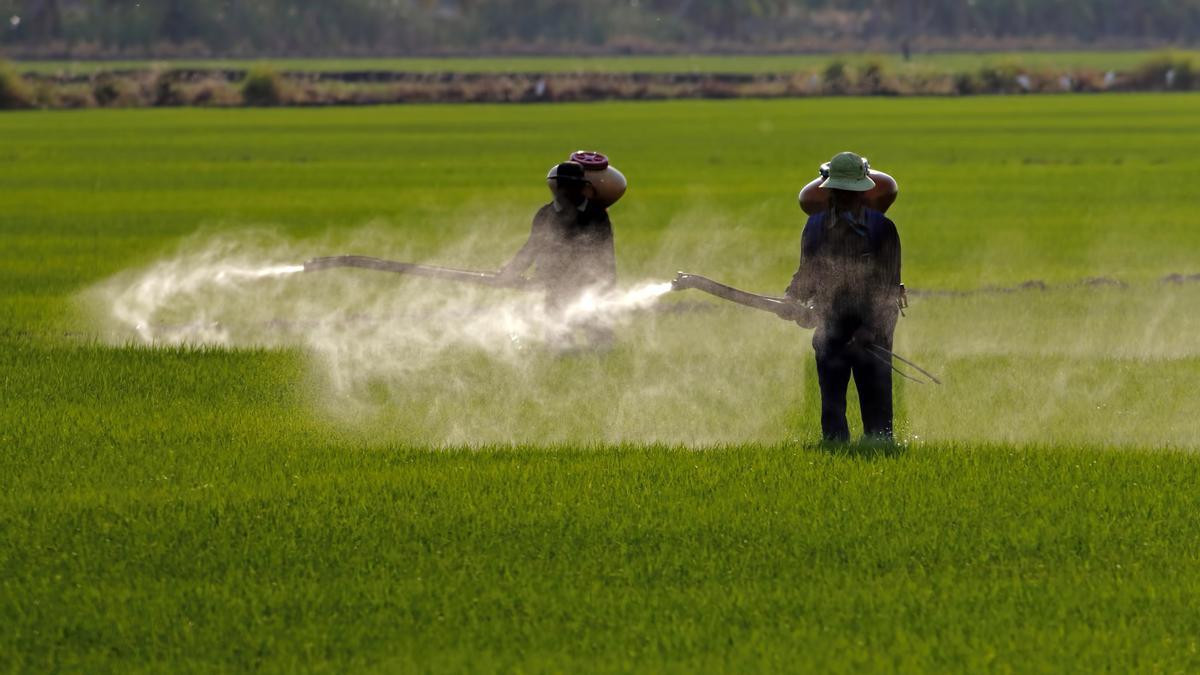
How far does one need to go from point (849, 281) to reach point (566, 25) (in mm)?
152804

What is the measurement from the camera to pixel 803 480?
409 inches

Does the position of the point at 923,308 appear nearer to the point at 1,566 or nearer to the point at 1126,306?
the point at 1126,306

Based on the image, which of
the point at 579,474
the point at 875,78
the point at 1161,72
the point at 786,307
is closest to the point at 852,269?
the point at 786,307

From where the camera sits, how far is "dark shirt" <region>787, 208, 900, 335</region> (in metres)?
10.5

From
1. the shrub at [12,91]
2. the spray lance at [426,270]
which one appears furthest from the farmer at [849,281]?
the shrub at [12,91]

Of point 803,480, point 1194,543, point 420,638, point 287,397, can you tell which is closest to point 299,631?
point 420,638

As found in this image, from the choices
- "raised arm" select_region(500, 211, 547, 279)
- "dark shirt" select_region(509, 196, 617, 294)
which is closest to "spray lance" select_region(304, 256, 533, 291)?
"raised arm" select_region(500, 211, 547, 279)

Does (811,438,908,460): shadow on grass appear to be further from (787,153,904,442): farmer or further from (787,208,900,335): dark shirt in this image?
(787,208,900,335): dark shirt

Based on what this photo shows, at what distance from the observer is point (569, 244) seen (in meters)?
13.4

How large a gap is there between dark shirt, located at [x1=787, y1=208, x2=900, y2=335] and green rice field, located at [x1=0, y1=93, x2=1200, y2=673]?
865 mm

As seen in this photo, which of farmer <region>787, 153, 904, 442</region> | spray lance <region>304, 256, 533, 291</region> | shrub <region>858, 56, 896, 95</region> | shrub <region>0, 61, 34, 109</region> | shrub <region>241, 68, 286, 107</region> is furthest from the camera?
shrub <region>858, 56, 896, 95</region>

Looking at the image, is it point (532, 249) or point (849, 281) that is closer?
point (849, 281)

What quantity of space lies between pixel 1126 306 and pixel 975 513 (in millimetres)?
10308

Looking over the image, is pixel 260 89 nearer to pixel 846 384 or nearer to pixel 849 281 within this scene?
pixel 846 384
